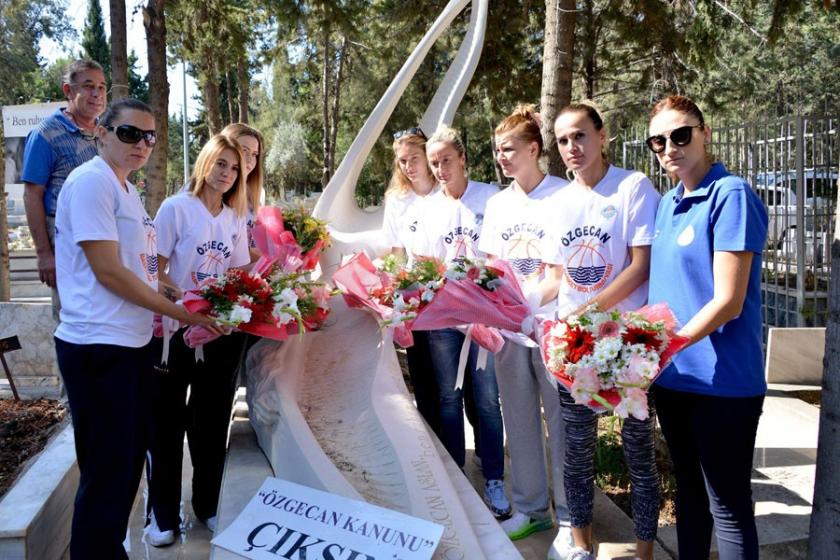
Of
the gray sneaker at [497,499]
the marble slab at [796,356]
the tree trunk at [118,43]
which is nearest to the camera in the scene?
the gray sneaker at [497,499]

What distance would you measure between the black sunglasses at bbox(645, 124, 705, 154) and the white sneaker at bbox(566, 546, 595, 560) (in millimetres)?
1784

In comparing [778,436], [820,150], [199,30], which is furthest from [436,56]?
[778,436]

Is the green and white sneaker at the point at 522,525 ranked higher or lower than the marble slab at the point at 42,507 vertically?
lower

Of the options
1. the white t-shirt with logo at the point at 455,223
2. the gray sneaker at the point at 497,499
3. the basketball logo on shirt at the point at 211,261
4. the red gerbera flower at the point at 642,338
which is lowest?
the gray sneaker at the point at 497,499

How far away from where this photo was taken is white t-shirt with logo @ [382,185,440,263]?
13.9 ft

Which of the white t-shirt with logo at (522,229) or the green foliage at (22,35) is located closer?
the white t-shirt with logo at (522,229)

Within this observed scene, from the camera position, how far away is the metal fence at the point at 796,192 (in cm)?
680

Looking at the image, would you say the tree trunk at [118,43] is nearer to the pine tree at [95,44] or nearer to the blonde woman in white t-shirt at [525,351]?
the blonde woman in white t-shirt at [525,351]

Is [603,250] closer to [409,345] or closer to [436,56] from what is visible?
[409,345]

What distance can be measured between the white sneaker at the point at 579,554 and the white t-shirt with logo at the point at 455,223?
159cm

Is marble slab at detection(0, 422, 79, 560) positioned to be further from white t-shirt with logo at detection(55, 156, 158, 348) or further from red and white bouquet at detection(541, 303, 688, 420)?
red and white bouquet at detection(541, 303, 688, 420)

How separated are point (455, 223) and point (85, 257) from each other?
1.98 m

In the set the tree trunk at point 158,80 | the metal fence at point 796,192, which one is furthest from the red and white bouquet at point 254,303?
the metal fence at point 796,192

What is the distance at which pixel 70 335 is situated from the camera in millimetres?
2721
